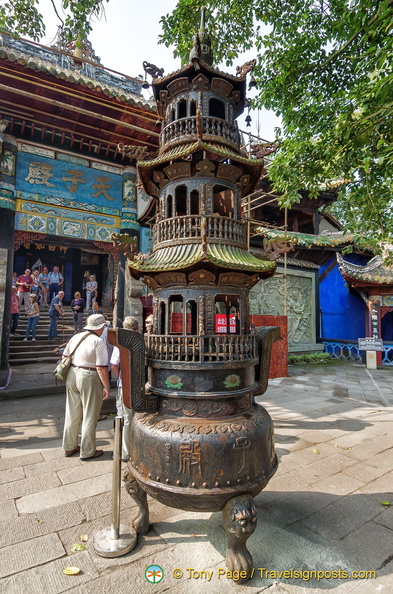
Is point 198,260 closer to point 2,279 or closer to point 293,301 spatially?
point 2,279

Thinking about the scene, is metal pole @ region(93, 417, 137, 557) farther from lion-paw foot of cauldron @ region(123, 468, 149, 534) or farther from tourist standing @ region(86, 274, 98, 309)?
tourist standing @ region(86, 274, 98, 309)

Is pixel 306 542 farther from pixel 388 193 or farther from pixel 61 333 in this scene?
pixel 61 333

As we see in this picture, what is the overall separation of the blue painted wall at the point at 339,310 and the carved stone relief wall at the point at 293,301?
2.38m

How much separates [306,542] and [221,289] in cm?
256

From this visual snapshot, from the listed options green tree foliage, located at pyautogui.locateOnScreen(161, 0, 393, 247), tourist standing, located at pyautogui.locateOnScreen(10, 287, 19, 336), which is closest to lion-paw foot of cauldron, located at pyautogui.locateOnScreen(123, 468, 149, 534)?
green tree foliage, located at pyautogui.locateOnScreen(161, 0, 393, 247)

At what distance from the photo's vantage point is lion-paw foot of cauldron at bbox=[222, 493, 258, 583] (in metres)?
2.60

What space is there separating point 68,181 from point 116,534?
29.4 feet

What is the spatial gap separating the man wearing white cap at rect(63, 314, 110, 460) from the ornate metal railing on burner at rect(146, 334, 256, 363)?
1.67 metres

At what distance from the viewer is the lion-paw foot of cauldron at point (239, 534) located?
260 cm

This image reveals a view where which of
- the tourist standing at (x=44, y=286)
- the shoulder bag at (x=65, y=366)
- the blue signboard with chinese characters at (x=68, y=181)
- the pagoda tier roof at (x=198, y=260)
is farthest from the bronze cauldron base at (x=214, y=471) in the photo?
the tourist standing at (x=44, y=286)

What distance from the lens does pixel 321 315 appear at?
18078 millimetres

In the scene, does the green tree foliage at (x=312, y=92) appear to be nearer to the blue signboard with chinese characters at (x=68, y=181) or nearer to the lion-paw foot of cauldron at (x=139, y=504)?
the blue signboard with chinese characters at (x=68, y=181)

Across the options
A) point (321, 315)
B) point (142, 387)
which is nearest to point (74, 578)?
point (142, 387)

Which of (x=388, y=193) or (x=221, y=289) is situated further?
(x=388, y=193)
